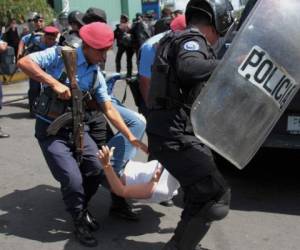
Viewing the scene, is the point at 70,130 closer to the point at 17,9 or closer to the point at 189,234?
the point at 189,234

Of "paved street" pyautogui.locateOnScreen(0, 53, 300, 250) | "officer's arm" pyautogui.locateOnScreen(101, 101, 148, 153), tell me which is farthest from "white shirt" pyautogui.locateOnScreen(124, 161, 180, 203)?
"paved street" pyautogui.locateOnScreen(0, 53, 300, 250)

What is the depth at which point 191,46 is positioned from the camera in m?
3.18

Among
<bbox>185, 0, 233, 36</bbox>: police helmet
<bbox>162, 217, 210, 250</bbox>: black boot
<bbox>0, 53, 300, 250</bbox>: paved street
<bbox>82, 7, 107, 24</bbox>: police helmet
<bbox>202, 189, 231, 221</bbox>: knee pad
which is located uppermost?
<bbox>185, 0, 233, 36</bbox>: police helmet

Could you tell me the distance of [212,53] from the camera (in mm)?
3314

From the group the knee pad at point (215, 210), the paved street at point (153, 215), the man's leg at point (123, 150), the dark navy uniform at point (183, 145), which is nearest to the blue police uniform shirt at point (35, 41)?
the paved street at point (153, 215)

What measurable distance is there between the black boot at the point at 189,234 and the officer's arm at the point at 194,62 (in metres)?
0.88

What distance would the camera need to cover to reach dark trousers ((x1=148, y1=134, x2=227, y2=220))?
344 centimetres

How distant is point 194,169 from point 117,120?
1.01 m

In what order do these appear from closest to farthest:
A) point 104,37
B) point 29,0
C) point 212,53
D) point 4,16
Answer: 1. point 212,53
2. point 104,37
3. point 4,16
4. point 29,0

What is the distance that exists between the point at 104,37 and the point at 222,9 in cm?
94

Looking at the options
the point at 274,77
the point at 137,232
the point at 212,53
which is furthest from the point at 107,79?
the point at 274,77

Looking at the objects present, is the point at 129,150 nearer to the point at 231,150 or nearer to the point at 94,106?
the point at 94,106

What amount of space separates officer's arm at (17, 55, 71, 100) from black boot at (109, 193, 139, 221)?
0.98 metres

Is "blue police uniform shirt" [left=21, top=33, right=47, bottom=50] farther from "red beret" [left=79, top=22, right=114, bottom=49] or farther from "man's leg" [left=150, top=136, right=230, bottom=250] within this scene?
"man's leg" [left=150, top=136, right=230, bottom=250]
